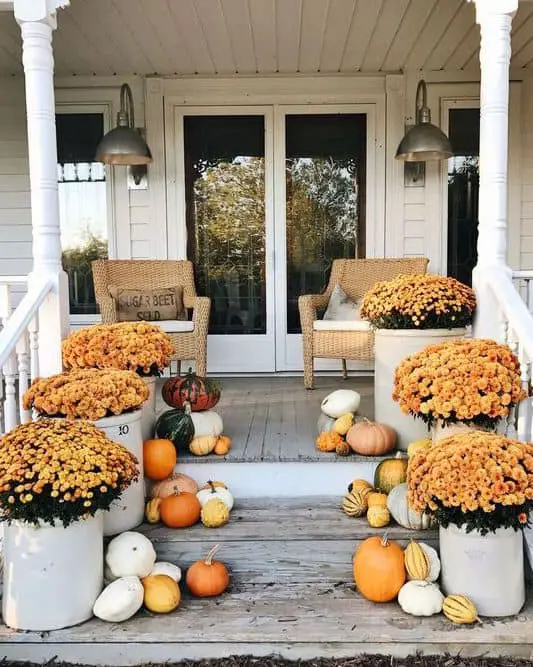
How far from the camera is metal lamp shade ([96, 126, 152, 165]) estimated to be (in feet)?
14.1

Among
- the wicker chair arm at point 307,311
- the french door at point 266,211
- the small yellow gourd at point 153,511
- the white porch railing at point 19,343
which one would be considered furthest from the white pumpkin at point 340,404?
the french door at point 266,211

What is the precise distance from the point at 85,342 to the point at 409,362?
130cm

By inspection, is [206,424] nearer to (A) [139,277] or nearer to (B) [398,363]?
(B) [398,363]

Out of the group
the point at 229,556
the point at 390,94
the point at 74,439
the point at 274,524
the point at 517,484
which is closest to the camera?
→ the point at 517,484

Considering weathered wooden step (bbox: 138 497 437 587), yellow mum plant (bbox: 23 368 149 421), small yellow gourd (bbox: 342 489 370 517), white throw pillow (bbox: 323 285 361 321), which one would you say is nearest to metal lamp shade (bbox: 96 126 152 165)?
white throw pillow (bbox: 323 285 361 321)

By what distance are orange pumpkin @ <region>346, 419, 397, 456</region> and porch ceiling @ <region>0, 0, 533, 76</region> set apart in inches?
91.8

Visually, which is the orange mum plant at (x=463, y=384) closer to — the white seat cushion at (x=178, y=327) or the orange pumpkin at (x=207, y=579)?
the orange pumpkin at (x=207, y=579)

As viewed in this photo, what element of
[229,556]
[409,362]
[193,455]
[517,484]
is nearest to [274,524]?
[229,556]

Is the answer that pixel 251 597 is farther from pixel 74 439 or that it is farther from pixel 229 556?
pixel 74 439

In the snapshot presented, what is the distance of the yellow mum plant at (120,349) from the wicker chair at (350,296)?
1.45 m

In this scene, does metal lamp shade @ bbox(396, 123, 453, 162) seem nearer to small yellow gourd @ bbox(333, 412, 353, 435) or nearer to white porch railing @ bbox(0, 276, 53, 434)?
small yellow gourd @ bbox(333, 412, 353, 435)

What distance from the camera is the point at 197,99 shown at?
480 cm

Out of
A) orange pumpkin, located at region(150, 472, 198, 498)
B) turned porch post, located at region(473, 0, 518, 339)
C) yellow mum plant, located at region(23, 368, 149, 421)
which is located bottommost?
orange pumpkin, located at region(150, 472, 198, 498)

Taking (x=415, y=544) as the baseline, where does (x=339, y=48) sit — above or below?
above
